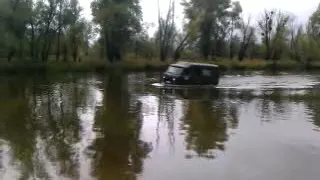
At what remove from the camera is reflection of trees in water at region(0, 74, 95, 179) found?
10395 millimetres

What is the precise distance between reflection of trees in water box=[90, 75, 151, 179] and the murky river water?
0.08 ft

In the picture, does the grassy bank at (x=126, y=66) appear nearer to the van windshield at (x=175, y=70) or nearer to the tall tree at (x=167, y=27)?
the tall tree at (x=167, y=27)

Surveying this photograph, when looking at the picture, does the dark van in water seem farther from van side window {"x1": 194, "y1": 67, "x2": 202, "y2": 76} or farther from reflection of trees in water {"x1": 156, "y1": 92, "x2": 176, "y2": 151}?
reflection of trees in water {"x1": 156, "y1": 92, "x2": 176, "y2": 151}

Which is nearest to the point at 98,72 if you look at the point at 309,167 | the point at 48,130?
the point at 48,130

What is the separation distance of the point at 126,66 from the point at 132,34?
507 centimetres

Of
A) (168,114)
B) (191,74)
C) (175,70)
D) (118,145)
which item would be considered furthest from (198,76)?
(118,145)

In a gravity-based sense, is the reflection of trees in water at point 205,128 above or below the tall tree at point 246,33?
below

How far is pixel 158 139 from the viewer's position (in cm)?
1375

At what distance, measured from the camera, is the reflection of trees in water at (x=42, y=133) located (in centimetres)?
1039

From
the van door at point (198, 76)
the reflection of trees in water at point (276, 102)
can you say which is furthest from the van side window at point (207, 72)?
the reflection of trees in water at point (276, 102)

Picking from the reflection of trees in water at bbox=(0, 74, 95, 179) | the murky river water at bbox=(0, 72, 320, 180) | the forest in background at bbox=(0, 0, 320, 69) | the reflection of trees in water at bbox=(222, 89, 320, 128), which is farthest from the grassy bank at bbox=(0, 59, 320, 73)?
the reflection of trees in water at bbox=(222, 89, 320, 128)

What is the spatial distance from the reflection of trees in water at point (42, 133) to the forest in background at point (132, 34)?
3118 cm

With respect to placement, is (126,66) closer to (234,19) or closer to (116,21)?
(116,21)

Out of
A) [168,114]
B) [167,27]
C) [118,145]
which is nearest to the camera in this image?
[118,145]
